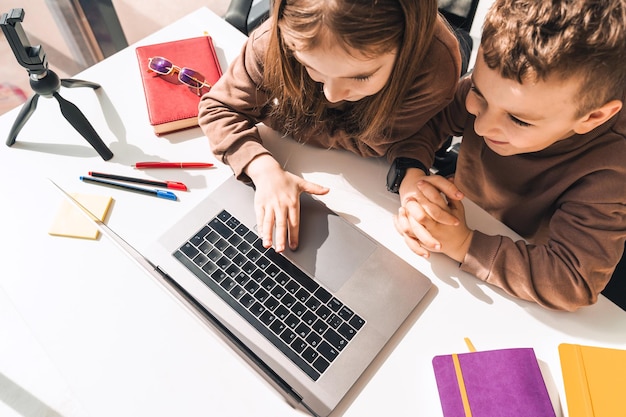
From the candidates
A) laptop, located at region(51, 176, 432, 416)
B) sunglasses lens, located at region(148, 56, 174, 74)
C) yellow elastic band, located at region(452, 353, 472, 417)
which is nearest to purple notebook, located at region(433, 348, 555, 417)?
yellow elastic band, located at region(452, 353, 472, 417)

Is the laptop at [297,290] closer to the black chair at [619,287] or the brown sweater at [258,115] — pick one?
the brown sweater at [258,115]

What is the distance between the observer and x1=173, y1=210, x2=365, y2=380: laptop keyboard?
2.31 ft

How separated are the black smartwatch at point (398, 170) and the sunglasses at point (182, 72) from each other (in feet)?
1.37

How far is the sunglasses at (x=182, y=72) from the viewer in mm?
968

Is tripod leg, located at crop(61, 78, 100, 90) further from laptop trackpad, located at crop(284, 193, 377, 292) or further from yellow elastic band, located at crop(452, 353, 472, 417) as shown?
yellow elastic band, located at crop(452, 353, 472, 417)

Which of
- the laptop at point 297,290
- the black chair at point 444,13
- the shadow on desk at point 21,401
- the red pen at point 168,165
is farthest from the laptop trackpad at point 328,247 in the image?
the black chair at point 444,13

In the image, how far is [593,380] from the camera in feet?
2.16

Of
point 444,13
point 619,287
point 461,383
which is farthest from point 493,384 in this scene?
point 444,13

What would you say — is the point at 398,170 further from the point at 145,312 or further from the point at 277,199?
the point at 145,312

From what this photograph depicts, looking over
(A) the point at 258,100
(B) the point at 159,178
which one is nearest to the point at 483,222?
(A) the point at 258,100

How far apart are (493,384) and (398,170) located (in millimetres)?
389

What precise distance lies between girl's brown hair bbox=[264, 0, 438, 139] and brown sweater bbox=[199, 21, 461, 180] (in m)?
0.02

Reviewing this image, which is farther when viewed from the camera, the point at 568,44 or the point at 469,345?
the point at 469,345

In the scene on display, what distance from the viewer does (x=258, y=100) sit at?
91cm
